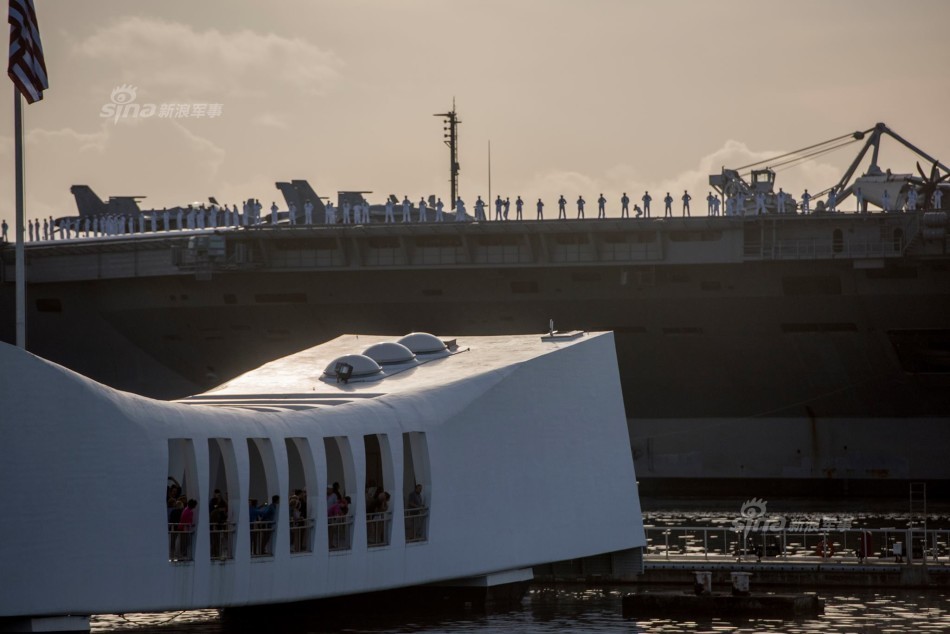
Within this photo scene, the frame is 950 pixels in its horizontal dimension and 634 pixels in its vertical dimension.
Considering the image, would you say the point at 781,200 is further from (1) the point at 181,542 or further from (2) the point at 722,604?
(1) the point at 181,542

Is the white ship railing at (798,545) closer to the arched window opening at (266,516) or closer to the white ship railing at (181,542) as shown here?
the arched window opening at (266,516)

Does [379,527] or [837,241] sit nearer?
[379,527]

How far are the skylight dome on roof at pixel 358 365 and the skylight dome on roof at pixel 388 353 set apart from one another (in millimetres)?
842

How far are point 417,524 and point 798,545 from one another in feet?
46.2

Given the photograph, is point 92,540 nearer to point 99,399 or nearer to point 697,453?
point 99,399

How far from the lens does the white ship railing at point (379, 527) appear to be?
23219 mm

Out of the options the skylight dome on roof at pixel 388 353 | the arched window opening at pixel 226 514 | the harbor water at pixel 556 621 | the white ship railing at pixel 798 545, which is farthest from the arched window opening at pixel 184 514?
the white ship railing at pixel 798 545

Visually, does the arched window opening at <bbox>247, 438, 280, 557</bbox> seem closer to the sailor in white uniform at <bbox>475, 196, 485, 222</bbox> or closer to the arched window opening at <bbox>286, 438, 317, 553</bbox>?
the arched window opening at <bbox>286, 438, 317, 553</bbox>

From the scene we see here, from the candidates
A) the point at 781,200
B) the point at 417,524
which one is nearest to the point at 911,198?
the point at 781,200

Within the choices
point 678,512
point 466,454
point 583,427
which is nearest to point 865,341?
point 678,512

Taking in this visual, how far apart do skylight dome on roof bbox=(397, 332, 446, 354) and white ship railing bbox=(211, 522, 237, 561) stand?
358 inches

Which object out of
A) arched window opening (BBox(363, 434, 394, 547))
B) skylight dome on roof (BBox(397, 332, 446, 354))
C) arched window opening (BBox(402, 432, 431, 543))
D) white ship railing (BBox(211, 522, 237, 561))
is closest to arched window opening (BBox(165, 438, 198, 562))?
white ship railing (BBox(211, 522, 237, 561))

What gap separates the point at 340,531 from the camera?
22.7 metres

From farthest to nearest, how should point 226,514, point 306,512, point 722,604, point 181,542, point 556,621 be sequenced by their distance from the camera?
point 722,604, point 556,621, point 306,512, point 226,514, point 181,542
